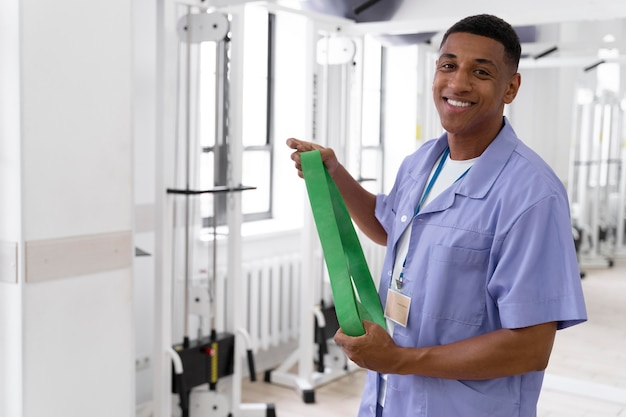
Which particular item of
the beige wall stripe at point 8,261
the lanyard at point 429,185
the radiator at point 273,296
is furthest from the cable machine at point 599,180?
the beige wall stripe at point 8,261

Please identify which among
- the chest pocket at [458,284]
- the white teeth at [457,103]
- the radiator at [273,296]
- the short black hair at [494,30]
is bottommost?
the radiator at [273,296]

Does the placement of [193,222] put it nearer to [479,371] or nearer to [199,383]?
[199,383]

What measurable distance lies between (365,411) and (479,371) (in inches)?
16.6

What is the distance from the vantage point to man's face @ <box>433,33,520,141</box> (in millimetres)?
1482

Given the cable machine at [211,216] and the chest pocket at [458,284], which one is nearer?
the chest pocket at [458,284]

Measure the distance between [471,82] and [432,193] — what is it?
0.29 m

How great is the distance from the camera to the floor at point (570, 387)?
13.8ft

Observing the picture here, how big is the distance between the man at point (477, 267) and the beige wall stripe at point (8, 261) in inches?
48.8

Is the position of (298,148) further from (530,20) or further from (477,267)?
(530,20)

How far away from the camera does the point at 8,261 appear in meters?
2.28

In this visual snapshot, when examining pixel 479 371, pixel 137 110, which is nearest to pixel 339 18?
pixel 137 110

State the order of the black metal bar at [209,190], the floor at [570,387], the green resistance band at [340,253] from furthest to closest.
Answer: the floor at [570,387], the black metal bar at [209,190], the green resistance band at [340,253]

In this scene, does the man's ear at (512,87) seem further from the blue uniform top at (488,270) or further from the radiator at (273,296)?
the radiator at (273,296)

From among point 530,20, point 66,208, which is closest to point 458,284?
point 66,208
